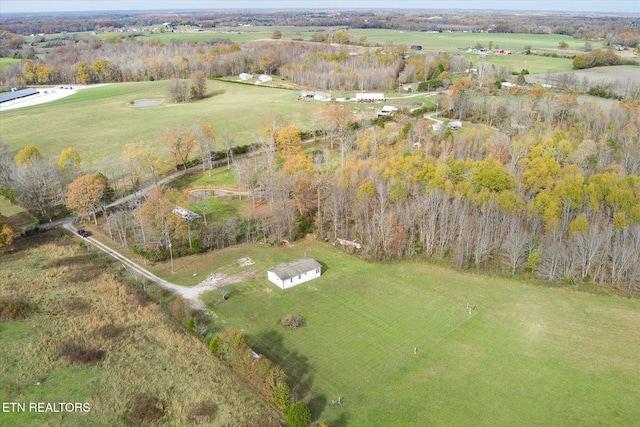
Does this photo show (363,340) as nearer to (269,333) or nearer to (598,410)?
(269,333)

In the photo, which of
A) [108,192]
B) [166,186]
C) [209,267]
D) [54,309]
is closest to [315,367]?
[209,267]

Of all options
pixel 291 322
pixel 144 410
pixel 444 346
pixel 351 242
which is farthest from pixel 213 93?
pixel 144 410

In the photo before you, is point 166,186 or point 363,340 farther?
point 166,186

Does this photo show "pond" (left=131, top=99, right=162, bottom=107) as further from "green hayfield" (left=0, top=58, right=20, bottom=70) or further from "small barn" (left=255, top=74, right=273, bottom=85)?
"green hayfield" (left=0, top=58, right=20, bottom=70)

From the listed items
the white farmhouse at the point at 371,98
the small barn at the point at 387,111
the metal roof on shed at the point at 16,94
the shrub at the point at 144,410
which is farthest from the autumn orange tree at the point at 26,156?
the white farmhouse at the point at 371,98

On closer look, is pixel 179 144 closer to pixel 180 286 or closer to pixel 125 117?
pixel 180 286

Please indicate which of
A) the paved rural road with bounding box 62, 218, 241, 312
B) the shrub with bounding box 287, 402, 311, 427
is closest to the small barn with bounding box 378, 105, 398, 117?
the paved rural road with bounding box 62, 218, 241, 312

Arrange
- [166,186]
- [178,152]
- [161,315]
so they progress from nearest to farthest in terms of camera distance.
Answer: [161,315] < [166,186] < [178,152]
